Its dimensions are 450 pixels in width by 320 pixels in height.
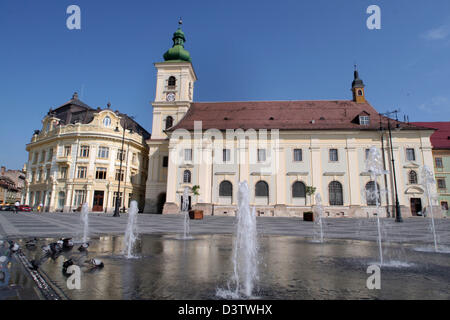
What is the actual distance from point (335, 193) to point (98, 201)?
32.3 m

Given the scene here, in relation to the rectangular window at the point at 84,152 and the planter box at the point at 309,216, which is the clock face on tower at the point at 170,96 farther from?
the planter box at the point at 309,216

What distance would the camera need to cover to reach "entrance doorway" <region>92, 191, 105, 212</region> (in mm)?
37244

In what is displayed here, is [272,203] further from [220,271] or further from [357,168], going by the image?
[220,271]

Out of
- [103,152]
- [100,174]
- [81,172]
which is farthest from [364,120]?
[81,172]

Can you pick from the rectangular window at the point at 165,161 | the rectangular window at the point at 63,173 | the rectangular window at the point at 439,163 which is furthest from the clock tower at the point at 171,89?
the rectangular window at the point at 439,163

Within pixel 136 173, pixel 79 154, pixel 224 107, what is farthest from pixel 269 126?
pixel 79 154

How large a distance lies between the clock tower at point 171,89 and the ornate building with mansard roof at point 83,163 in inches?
229

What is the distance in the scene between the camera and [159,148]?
3728cm

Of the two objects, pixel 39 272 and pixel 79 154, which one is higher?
pixel 79 154

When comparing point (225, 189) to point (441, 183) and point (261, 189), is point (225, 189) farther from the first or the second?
point (441, 183)

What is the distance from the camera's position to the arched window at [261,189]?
3225cm

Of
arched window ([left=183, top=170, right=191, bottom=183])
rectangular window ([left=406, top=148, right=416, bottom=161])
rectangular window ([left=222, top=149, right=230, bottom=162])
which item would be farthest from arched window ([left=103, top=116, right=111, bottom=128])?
rectangular window ([left=406, top=148, right=416, bottom=161])

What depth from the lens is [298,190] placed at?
3189 cm
